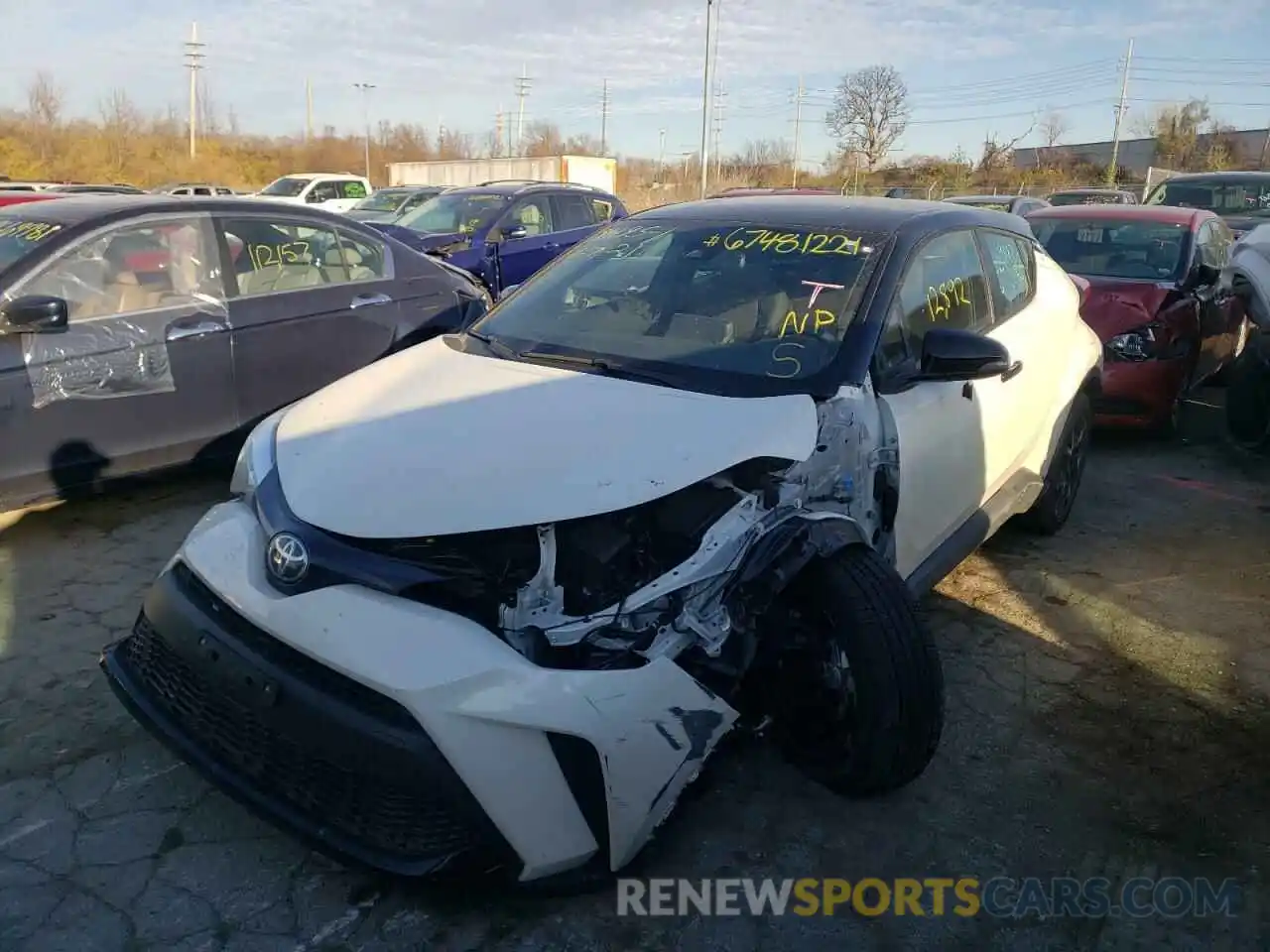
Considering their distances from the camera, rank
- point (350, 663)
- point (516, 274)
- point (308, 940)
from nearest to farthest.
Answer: point (350, 663) < point (308, 940) < point (516, 274)

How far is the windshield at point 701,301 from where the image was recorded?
313 cm

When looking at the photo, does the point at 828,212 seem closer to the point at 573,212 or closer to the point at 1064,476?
the point at 1064,476

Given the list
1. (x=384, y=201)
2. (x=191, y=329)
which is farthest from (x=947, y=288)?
(x=384, y=201)

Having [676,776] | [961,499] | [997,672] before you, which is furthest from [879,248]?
[676,776]

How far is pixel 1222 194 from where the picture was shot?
1192 cm

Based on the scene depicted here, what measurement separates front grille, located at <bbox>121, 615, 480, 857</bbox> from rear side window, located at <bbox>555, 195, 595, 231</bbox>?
9.32 meters

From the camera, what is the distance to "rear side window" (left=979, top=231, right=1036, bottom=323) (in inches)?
164

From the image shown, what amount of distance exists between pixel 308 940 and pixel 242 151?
57118 mm

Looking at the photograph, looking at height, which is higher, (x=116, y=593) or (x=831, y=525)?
(x=831, y=525)

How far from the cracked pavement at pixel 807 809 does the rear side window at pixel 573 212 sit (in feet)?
25.2

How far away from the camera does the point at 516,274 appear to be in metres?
10.3

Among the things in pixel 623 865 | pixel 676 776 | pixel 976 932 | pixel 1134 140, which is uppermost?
pixel 1134 140

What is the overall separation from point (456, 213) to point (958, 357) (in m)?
8.77

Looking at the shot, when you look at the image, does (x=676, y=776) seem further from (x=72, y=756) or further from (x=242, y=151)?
(x=242, y=151)
